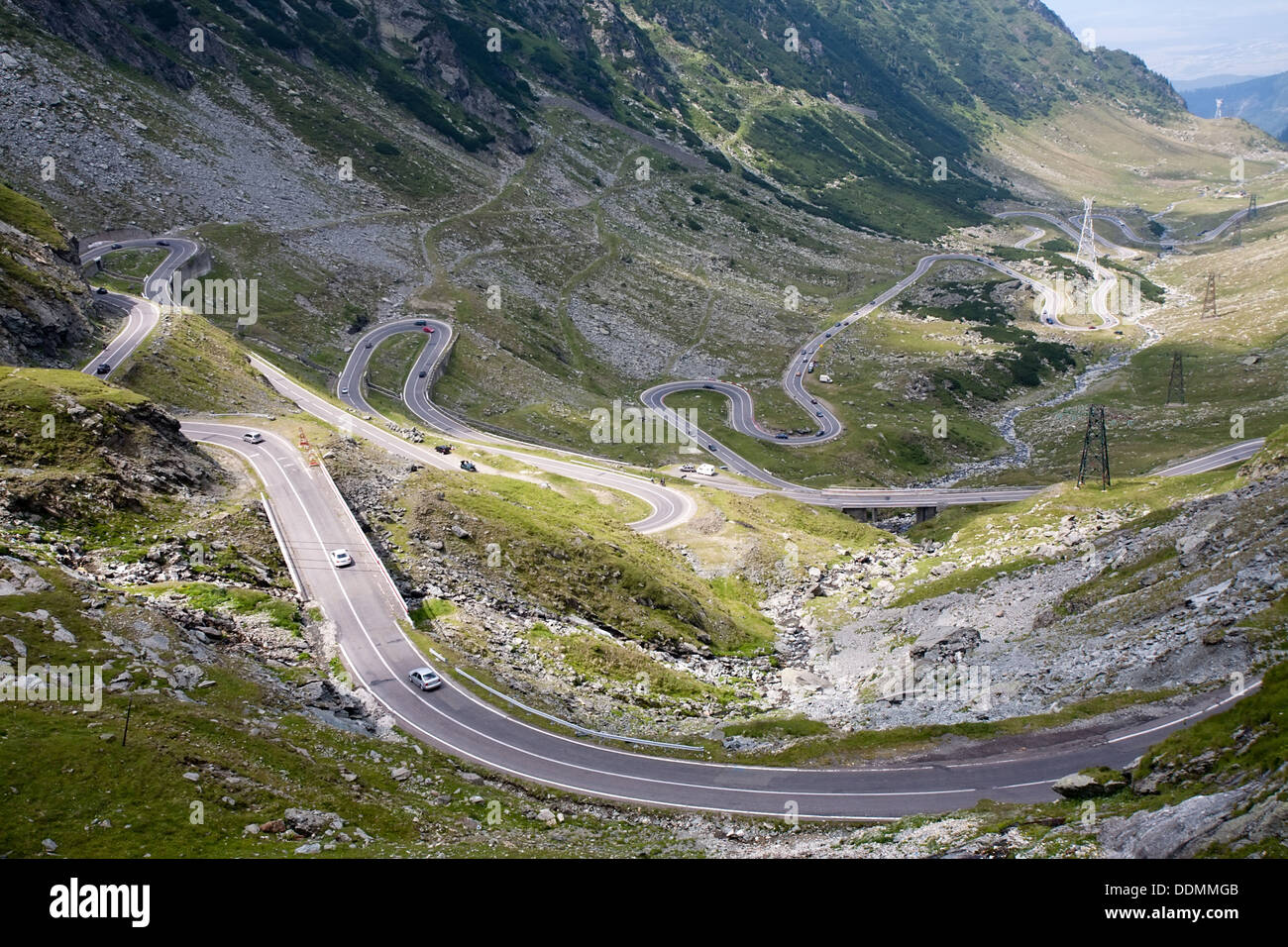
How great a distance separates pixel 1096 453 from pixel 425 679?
9757cm

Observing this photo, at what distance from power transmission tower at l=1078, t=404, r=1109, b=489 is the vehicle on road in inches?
2770

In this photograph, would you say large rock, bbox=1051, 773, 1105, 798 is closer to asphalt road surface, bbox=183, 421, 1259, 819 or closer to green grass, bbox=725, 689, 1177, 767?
asphalt road surface, bbox=183, 421, 1259, 819

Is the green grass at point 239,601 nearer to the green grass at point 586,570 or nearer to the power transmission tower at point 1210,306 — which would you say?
the green grass at point 586,570

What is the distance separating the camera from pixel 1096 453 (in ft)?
366

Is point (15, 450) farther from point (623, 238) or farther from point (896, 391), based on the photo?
point (623, 238)

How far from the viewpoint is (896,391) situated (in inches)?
5723

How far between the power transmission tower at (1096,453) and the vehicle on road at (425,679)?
70.4 m

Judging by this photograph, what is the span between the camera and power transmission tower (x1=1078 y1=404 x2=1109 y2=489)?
87.6m

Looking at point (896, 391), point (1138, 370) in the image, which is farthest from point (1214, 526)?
point (1138, 370)

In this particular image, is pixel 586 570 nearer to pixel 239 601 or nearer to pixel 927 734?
pixel 239 601

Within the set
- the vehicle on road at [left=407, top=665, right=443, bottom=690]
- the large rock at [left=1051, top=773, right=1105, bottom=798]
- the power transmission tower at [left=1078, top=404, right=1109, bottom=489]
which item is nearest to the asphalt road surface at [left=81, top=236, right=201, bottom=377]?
the vehicle on road at [left=407, top=665, right=443, bottom=690]

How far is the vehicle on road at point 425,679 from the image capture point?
4691 centimetres

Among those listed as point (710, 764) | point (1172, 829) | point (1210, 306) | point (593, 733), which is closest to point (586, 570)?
point (593, 733)

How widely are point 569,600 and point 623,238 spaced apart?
140567 millimetres
